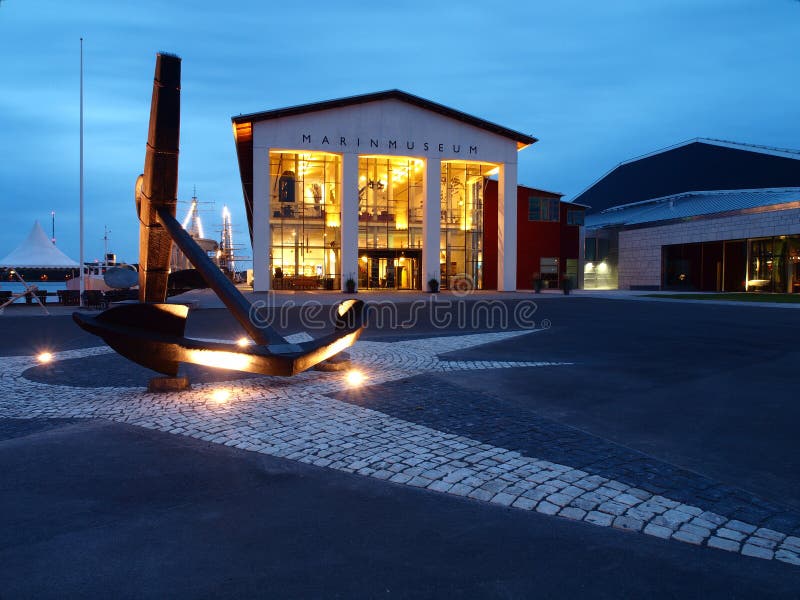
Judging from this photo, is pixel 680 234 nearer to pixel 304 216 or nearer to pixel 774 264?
pixel 774 264

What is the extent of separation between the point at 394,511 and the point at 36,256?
29854 mm

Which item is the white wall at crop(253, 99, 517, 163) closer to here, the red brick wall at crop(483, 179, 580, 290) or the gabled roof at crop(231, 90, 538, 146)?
the gabled roof at crop(231, 90, 538, 146)

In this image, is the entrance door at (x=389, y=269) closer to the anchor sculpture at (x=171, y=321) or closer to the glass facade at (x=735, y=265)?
the glass facade at (x=735, y=265)

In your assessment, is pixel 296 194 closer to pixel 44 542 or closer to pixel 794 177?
pixel 44 542

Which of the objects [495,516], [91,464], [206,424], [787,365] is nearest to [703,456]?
[495,516]

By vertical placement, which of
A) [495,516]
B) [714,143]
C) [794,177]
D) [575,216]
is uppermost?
[714,143]

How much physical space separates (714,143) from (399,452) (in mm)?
54454

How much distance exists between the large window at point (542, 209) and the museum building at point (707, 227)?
316 inches

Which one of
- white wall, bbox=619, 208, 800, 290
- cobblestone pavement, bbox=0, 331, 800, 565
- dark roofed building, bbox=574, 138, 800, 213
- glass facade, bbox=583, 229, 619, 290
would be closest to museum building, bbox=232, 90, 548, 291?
glass facade, bbox=583, 229, 619, 290

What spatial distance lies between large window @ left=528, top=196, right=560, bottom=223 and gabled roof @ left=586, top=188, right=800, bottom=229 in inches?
389

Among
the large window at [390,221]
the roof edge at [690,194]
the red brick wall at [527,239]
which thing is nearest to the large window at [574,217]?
the red brick wall at [527,239]

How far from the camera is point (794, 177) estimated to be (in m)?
39.5

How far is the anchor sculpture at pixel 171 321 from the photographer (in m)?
5.40

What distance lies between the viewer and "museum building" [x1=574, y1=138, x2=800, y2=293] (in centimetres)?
3553
